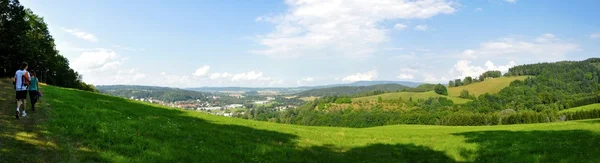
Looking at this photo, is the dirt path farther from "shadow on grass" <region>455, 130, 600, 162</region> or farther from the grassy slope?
"shadow on grass" <region>455, 130, 600, 162</region>

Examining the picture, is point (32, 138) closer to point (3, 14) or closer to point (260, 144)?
point (260, 144)

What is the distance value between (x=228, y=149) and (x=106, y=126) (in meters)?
6.96

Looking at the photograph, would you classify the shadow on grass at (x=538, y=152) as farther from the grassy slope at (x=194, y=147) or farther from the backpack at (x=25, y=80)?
the backpack at (x=25, y=80)

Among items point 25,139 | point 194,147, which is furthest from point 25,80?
point 194,147

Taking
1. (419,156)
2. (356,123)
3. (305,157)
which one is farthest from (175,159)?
(356,123)

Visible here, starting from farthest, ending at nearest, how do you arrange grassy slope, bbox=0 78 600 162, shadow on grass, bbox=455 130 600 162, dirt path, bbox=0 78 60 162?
shadow on grass, bbox=455 130 600 162, grassy slope, bbox=0 78 600 162, dirt path, bbox=0 78 60 162

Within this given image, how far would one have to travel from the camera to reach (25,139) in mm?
14984

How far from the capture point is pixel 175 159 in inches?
592

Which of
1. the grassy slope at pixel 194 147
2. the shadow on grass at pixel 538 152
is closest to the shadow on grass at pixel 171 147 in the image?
the grassy slope at pixel 194 147

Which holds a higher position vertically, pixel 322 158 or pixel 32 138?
pixel 32 138

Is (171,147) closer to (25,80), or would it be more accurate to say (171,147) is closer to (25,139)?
(25,139)

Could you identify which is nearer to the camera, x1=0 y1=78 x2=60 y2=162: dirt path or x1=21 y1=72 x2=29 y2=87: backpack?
x1=0 y1=78 x2=60 y2=162: dirt path

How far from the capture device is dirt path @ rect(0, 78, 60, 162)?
12.7 metres

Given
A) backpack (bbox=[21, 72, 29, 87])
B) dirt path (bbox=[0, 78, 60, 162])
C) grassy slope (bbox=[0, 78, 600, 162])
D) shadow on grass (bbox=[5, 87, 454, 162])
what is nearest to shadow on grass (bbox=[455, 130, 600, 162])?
grassy slope (bbox=[0, 78, 600, 162])
